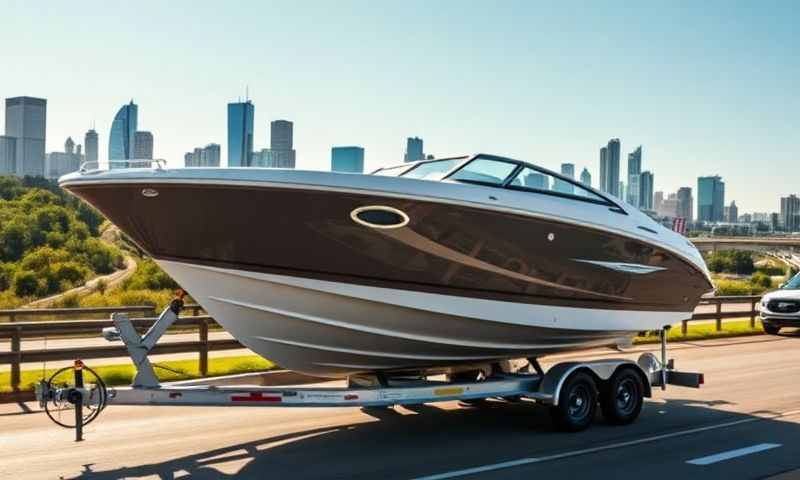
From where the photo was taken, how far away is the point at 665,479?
744cm

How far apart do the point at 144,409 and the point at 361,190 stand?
4.39 meters

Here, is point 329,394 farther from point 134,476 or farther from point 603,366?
point 603,366

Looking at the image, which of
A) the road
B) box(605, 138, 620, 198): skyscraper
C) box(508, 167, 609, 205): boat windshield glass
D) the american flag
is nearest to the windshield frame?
box(605, 138, 620, 198): skyscraper

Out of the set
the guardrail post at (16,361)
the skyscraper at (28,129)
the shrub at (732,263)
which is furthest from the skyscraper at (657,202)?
the skyscraper at (28,129)

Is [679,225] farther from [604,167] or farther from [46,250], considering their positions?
[46,250]

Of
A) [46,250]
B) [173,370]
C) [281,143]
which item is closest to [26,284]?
[46,250]

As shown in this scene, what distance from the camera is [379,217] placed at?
8.33 meters

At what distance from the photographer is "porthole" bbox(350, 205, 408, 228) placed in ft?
27.0

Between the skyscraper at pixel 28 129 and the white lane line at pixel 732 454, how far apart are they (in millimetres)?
136971

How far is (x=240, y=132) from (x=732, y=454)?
6391 millimetres

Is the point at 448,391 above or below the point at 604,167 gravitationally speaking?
below

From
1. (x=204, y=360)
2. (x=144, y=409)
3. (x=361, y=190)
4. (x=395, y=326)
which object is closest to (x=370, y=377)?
(x=395, y=326)

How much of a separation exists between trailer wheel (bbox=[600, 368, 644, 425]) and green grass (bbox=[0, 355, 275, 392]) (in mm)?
5091

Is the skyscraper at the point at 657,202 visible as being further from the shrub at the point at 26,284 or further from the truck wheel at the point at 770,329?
the shrub at the point at 26,284
